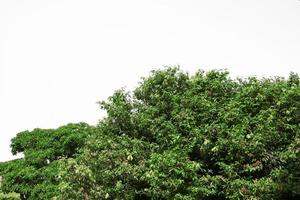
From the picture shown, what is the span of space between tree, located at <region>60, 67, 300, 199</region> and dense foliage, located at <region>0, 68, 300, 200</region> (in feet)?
0.19

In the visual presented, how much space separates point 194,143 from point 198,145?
412 millimetres

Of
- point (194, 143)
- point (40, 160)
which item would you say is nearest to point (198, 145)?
point (194, 143)

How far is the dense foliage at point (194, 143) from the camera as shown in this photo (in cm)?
2152

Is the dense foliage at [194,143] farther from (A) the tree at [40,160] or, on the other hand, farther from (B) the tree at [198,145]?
(A) the tree at [40,160]

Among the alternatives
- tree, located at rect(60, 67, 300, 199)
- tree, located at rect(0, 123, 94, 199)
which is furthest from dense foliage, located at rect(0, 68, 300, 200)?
tree, located at rect(0, 123, 94, 199)

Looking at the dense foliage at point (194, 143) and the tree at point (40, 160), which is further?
the tree at point (40, 160)

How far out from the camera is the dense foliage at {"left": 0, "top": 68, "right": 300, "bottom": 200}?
21.5 metres

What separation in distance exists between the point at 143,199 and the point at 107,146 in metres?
3.92

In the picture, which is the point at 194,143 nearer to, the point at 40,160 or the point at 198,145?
the point at 198,145

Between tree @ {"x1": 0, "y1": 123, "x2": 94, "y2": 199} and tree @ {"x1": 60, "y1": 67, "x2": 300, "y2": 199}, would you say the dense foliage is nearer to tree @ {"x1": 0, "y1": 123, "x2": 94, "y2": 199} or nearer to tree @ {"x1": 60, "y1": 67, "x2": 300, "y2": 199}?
tree @ {"x1": 60, "y1": 67, "x2": 300, "y2": 199}

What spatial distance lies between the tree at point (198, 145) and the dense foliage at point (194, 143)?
0.19ft

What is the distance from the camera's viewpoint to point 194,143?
22.8 m

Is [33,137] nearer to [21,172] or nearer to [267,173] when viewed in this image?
[21,172]

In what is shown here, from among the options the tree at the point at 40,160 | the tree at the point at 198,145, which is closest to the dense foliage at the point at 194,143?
the tree at the point at 198,145
